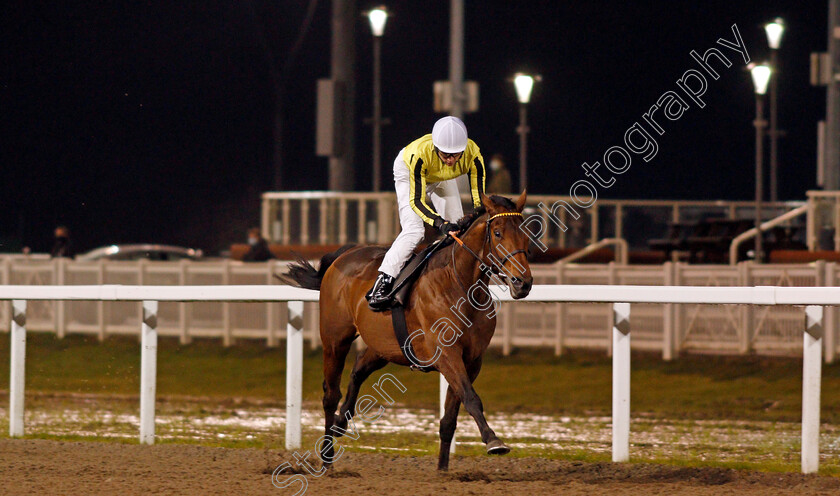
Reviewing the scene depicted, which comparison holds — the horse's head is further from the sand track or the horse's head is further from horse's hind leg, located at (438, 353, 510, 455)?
the sand track

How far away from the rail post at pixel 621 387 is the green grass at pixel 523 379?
405 cm

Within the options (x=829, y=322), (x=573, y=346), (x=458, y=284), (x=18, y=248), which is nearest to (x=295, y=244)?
(x=573, y=346)

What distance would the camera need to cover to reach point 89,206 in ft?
131

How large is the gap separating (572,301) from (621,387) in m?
0.67

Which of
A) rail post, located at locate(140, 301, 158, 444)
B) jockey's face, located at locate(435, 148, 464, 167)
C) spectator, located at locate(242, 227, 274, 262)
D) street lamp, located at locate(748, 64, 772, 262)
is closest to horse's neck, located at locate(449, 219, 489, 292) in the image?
jockey's face, located at locate(435, 148, 464, 167)

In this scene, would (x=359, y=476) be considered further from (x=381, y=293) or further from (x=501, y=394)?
(x=501, y=394)

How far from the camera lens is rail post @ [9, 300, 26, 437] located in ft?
27.4

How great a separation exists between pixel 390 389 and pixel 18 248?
25.0 m

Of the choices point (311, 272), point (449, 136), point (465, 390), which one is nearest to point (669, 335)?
point (311, 272)

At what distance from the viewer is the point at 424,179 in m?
6.41

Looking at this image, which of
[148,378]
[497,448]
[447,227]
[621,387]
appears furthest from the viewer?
[148,378]

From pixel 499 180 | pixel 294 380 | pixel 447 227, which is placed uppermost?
pixel 499 180

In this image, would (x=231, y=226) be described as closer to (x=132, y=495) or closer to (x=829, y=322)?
(x=829, y=322)

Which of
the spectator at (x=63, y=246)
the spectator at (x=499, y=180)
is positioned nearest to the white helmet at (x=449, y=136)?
the spectator at (x=499, y=180)
